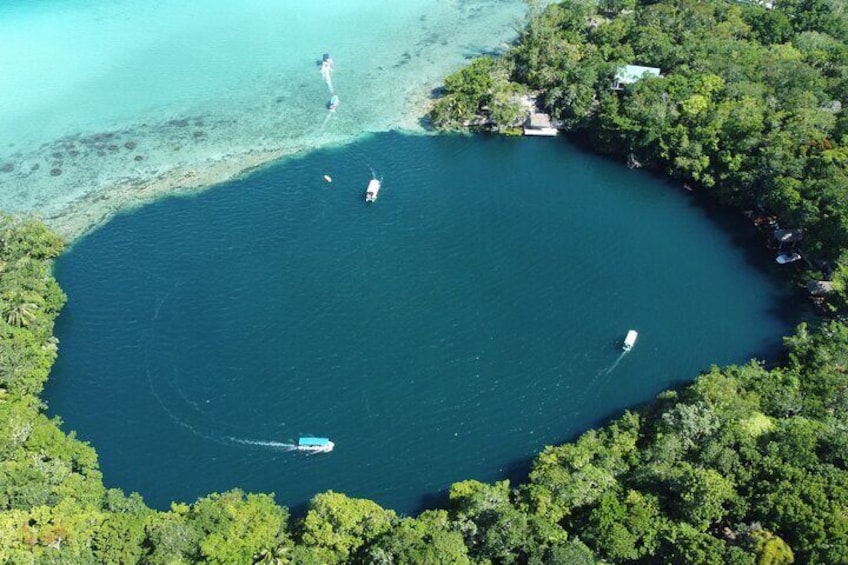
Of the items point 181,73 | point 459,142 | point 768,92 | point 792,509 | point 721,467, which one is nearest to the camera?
point 792,509

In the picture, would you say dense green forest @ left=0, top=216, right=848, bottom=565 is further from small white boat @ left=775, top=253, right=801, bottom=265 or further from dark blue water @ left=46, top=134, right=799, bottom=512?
small white boat @ left=775, top=253, right=801, bottom=265

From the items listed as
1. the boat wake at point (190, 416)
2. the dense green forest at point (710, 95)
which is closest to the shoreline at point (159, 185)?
the dense green forest at point (710, 95)

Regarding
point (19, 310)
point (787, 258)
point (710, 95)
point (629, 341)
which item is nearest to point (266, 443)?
point (19, 310)

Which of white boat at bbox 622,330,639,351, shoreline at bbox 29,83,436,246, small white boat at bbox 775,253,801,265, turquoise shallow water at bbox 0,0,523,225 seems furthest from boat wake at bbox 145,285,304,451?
small white boat at bbox 775,253,801,265

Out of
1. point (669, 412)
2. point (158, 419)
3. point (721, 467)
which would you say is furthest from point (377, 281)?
point (721, 467)

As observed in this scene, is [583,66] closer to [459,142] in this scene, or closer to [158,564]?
[459,142]

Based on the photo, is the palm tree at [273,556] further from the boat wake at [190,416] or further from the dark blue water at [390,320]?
the boat wake at [190,416]

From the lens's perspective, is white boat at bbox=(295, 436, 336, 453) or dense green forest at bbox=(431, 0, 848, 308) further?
dense green forest at bbox=(431, 0, 848, 308)
